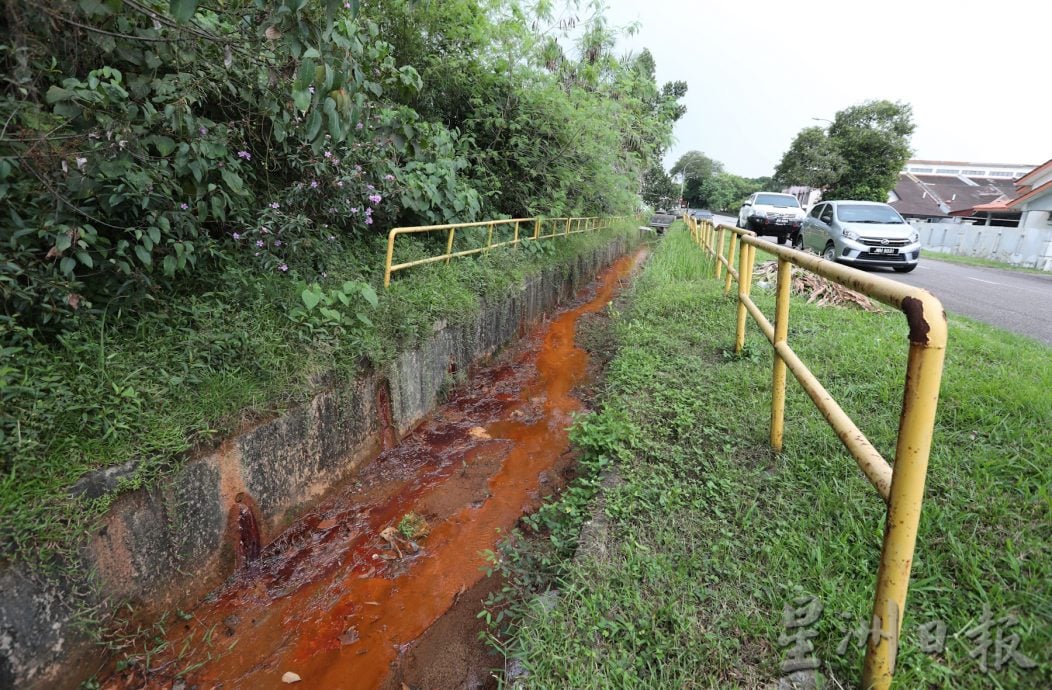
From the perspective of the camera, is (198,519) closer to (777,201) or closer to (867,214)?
(867,214)

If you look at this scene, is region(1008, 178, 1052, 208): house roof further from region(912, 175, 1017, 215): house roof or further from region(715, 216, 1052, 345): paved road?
region(912, 175, 1017, 215): house roof

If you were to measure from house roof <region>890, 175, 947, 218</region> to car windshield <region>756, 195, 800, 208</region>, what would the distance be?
2093 cm

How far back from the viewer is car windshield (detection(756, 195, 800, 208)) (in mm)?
14258

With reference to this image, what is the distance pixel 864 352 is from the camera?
11.5ft

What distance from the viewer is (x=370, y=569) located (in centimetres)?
288

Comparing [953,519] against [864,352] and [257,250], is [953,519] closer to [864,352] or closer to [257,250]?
[864,352]

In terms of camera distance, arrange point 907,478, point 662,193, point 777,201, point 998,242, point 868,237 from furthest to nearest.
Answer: point 662,193
point 998,242
point 777,201
point 868,237
point 907,478

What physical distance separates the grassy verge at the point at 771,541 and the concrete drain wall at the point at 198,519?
145 cm

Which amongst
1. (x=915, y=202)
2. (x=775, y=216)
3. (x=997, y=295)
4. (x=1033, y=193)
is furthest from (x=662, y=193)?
(x=997, y=295)

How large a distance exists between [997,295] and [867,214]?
2770mm

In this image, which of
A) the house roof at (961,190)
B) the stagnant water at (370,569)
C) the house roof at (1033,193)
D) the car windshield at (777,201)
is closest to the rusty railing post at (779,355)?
the stagnant water at (370,569)

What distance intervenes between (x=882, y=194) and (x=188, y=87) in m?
26.6

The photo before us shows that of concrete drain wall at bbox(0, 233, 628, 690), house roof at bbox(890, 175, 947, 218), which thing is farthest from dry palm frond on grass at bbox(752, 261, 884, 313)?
house roof at bbox(890, 175, 947, 218)

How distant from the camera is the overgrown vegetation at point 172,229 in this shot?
2061 mm
